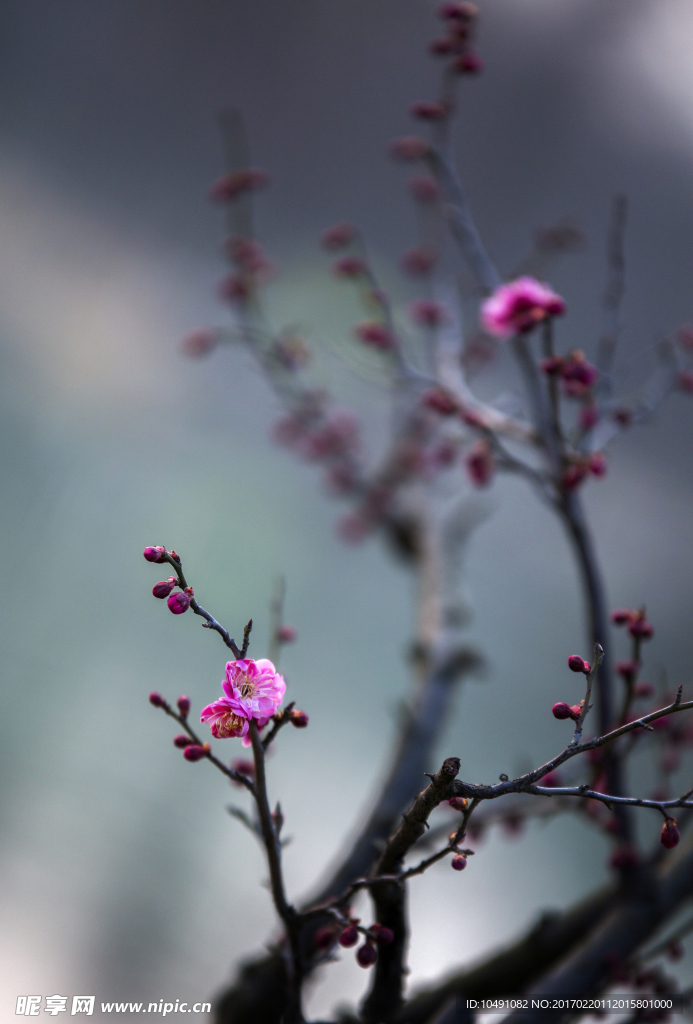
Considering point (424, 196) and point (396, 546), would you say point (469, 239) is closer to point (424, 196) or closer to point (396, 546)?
point (424, 196)

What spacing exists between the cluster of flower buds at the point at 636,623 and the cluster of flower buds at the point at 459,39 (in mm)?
788

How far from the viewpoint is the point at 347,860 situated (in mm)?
777

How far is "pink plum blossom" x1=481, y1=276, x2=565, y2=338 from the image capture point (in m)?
0.71

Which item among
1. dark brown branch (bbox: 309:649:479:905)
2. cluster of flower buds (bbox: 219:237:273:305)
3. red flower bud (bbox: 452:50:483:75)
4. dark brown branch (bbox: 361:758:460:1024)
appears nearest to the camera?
dark brown branch (bbox: 361:758:460:1024)

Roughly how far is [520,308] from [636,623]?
365mm

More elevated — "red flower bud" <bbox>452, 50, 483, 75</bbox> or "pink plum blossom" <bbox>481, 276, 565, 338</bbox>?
"red flower bud" <bbox>452, 50, 483, 75</bbox>

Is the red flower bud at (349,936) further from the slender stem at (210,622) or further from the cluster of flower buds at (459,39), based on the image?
the cluster of flower buds at (459,39)

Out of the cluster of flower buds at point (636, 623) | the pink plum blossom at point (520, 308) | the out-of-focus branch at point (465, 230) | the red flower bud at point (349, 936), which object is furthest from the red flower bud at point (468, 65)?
the red flower bud at point (349, 936)

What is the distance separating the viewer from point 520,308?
2.40 ft

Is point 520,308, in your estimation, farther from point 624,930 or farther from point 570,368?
point 624,930

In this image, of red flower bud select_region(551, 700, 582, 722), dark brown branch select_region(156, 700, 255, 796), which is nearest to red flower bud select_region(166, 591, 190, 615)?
dark brown branch select_region(156, 700, 255, 796)

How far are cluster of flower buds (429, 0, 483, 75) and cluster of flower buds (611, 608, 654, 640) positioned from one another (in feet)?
2.59

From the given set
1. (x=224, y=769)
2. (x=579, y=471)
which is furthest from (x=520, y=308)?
(x=224, y=769)

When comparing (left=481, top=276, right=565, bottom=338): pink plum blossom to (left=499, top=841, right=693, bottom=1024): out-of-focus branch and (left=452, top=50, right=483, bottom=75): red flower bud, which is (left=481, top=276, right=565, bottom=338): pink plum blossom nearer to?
(left=452, top=50, right=483, bottom=75): red flower bud
